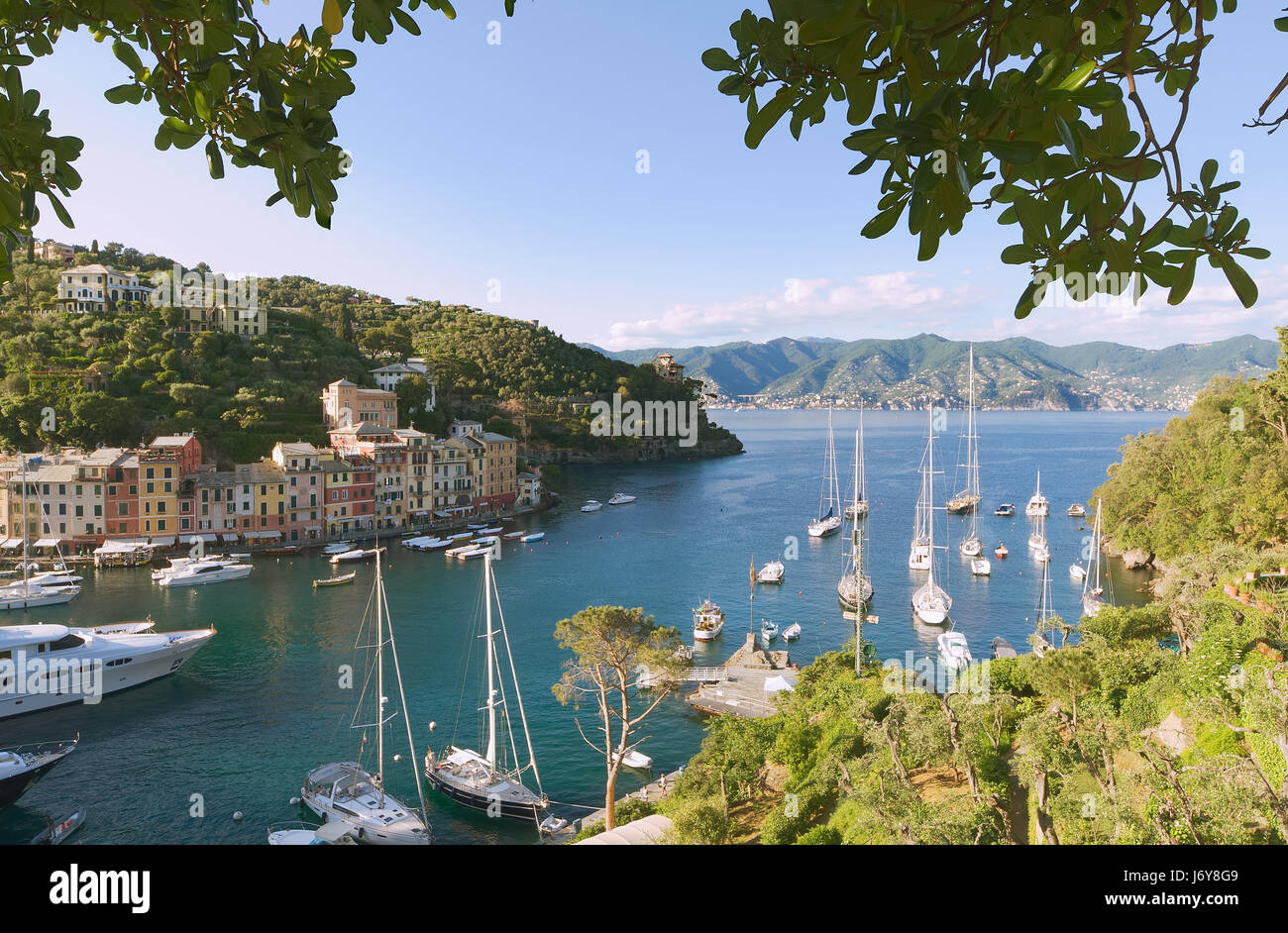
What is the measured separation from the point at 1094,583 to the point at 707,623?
1264 cm

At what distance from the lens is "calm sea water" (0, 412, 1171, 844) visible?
34.1 feet

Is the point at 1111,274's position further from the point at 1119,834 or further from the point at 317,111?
the point at 1119,834

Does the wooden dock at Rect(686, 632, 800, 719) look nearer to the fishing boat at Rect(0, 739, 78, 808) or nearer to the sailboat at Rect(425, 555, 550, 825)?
the sailboat at Rect(425, 555, 550, 825)

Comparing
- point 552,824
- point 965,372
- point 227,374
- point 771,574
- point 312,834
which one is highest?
point 965,372

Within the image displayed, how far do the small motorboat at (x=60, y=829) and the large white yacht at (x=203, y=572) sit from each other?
39.8 ft

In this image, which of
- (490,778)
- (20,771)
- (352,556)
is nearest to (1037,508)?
(352,556)

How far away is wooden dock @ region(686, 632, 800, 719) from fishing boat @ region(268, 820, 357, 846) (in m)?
6.46

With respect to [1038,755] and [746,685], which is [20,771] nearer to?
[746,685]

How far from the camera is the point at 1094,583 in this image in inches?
847

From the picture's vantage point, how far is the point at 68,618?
17641 mm

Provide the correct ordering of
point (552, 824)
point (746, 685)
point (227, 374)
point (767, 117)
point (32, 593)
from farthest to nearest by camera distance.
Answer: point (227, 374), point (32, 593), point (746, 685), point (552, 824), point (767, 117)

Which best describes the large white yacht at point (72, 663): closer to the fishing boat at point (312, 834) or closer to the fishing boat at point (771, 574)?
the fishing boat at point (312, 834)

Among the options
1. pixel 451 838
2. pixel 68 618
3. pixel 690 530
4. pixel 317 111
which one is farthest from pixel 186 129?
pixel 690 530
